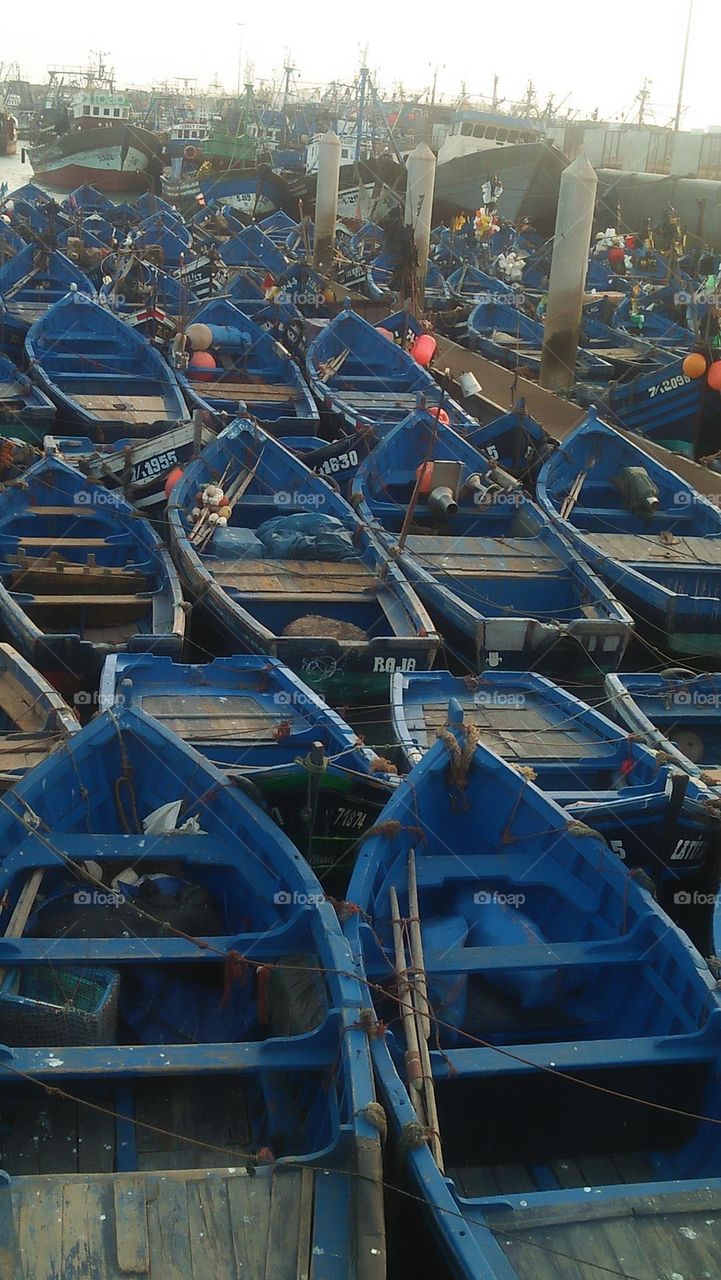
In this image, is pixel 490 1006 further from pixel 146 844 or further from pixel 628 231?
pixel 628 231

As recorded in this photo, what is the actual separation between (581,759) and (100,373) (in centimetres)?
1400

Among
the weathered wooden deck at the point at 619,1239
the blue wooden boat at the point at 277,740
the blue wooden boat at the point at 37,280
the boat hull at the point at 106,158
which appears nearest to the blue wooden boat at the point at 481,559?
the blue wooden boat at the point at 277,740

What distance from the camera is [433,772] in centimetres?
832

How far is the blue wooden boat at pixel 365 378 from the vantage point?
19.2 metres

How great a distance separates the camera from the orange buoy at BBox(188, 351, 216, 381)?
21297 millimetres

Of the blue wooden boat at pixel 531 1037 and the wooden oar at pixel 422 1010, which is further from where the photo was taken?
the wooden oar at pixel 422 1010

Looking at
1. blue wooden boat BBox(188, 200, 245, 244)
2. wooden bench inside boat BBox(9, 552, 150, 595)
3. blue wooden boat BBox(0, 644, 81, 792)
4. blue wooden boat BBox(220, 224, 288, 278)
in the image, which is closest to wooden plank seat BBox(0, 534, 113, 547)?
wooden bench inside boat BBox(9, 552, 150, 595)

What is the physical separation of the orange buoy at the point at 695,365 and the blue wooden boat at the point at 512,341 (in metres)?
6.13

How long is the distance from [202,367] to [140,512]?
7708 millimetres

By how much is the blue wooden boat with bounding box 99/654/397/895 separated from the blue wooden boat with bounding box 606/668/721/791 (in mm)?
2685

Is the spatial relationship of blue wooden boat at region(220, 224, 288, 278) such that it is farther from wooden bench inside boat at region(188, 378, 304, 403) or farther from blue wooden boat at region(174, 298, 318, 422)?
wooden bench inside boat at region(188, 378, 304, 403)

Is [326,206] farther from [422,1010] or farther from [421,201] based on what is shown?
[422,1010]

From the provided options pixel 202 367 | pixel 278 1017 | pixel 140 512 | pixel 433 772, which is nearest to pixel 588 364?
pixel 202 367

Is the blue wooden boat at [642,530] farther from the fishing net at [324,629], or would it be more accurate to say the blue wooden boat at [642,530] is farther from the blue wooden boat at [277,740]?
the blue wooden boat at [277,740]
